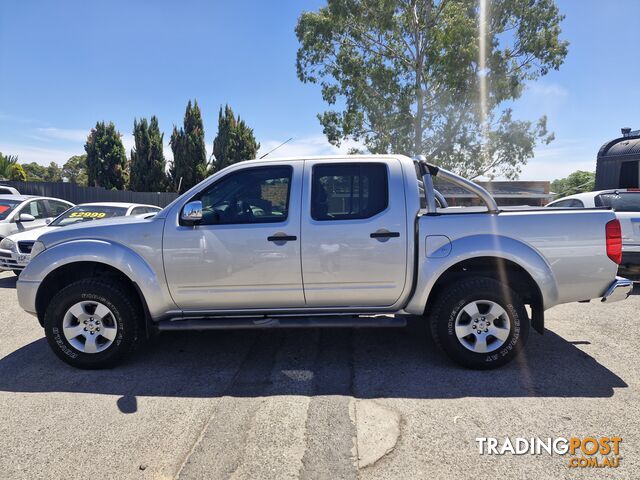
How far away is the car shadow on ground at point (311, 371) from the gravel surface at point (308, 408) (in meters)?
0.02

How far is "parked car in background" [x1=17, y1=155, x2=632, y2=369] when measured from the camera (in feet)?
12.2

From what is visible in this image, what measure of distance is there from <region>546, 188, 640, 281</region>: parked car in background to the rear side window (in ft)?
13.6

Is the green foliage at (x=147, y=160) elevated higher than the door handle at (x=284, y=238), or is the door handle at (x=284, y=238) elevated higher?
the green foliage at (x=147, y=160)

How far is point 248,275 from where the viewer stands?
12.5 ft

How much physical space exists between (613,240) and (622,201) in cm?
416

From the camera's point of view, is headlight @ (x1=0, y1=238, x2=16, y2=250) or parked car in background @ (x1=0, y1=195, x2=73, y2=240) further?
parked car in background @ (x1=0, y1=195, x2=73, y2=240)

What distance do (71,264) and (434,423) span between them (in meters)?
3.43

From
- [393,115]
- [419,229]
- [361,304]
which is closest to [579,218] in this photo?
[419,229]

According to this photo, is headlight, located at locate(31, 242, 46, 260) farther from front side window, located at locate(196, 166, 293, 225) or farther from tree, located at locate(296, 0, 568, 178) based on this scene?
tree, located at locate(296, 0, 568, 178)

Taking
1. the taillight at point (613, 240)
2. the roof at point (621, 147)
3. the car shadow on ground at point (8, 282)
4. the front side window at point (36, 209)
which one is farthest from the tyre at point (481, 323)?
the roof at point (621, 147)

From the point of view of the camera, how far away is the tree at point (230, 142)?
27859mm

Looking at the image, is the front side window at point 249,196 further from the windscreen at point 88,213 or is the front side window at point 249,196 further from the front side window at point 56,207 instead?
the front side window at point 56,207

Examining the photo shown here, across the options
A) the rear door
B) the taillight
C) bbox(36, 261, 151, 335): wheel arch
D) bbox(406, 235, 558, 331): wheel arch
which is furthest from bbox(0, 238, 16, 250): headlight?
the taillight

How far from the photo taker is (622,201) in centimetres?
702
